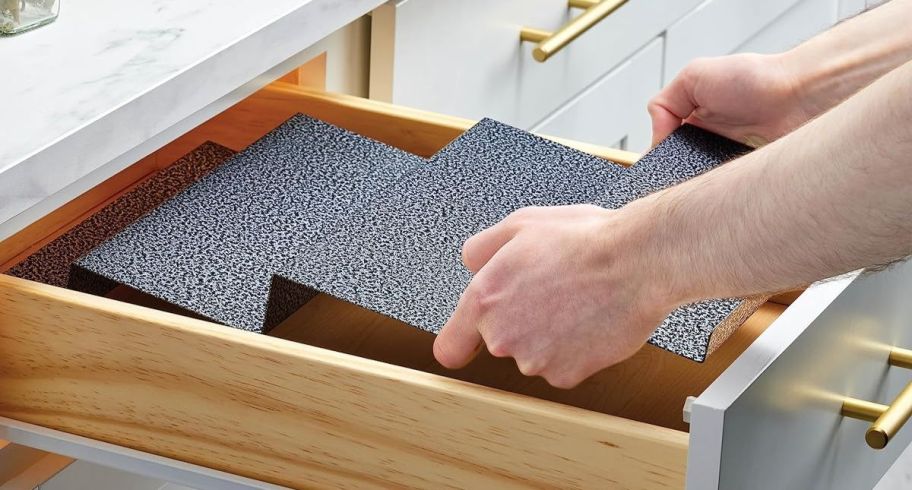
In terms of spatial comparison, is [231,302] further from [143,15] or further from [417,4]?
[417,4]

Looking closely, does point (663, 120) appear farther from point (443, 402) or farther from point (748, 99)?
point (443, 402)

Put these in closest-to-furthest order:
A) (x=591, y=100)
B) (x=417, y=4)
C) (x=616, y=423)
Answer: (x=616, y=423), (x=417, y=4), (x=591, y=100)

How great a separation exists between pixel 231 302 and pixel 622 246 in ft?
0.76

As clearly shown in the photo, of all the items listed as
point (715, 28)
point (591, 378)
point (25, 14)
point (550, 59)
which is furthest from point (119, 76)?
point (715, 28)

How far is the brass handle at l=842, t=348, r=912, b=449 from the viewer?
25.0 inches

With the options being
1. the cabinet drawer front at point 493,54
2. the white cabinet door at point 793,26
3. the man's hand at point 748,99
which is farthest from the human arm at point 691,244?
the white cabinet door at point 793,26

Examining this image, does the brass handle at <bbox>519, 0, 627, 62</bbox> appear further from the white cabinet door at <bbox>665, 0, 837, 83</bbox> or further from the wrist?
the wrist

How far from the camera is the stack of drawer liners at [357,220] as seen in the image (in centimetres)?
69

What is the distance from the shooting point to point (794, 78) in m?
0.86

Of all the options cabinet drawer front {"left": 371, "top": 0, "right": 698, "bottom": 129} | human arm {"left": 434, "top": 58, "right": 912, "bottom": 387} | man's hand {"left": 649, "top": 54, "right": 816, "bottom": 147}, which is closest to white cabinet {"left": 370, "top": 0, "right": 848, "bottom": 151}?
cabinet drawer front {"left": 371, "top": 0, "right": 698, "bottom": 129}

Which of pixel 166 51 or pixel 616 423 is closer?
pixel 616 423

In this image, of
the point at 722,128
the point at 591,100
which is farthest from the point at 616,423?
the point at 591,100

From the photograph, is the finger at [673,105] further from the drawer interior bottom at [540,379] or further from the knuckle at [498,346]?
the knuckle at [498,346]

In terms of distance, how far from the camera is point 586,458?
56 cm
